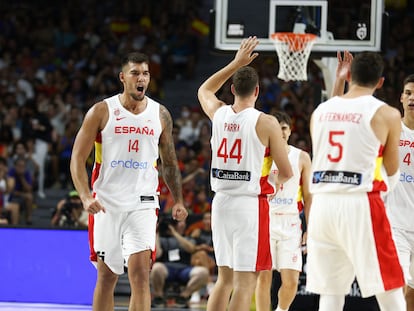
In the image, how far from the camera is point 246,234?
26.3 feet

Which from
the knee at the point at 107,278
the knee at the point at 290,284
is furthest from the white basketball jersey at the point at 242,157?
the knee at the point at 290,284

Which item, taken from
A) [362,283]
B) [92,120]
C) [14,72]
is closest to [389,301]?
[362,283]

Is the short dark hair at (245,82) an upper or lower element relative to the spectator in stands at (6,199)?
upper

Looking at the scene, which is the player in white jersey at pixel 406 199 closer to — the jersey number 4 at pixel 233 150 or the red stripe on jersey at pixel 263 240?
the red stripe on jersey at pixel 263 240

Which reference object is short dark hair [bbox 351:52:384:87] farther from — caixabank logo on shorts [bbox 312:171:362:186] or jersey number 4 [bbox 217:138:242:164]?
jersey number 4 [bbox 217:138:242:164]

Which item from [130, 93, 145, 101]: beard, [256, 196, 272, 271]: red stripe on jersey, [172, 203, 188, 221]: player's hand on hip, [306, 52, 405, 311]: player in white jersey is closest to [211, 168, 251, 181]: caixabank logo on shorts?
[256, 196, 272, 271]: red stripe on jersey

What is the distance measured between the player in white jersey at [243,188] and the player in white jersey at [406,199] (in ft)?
3.62

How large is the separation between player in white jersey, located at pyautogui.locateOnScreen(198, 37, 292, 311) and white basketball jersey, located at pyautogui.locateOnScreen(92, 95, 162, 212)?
60cm

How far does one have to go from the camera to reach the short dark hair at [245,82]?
807 centimetres

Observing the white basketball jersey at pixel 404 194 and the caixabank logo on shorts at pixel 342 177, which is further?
the white basketball jersey at pixel 404 194

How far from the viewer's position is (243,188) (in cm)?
803

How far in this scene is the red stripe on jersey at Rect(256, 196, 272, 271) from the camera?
8008 millimetres

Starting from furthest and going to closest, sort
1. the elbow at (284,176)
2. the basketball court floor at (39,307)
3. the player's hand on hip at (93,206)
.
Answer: the basketball court floor at (39,307) → the elbow at (284,176) → the player's hand on hip at (93,206)

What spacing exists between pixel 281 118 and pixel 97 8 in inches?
559
